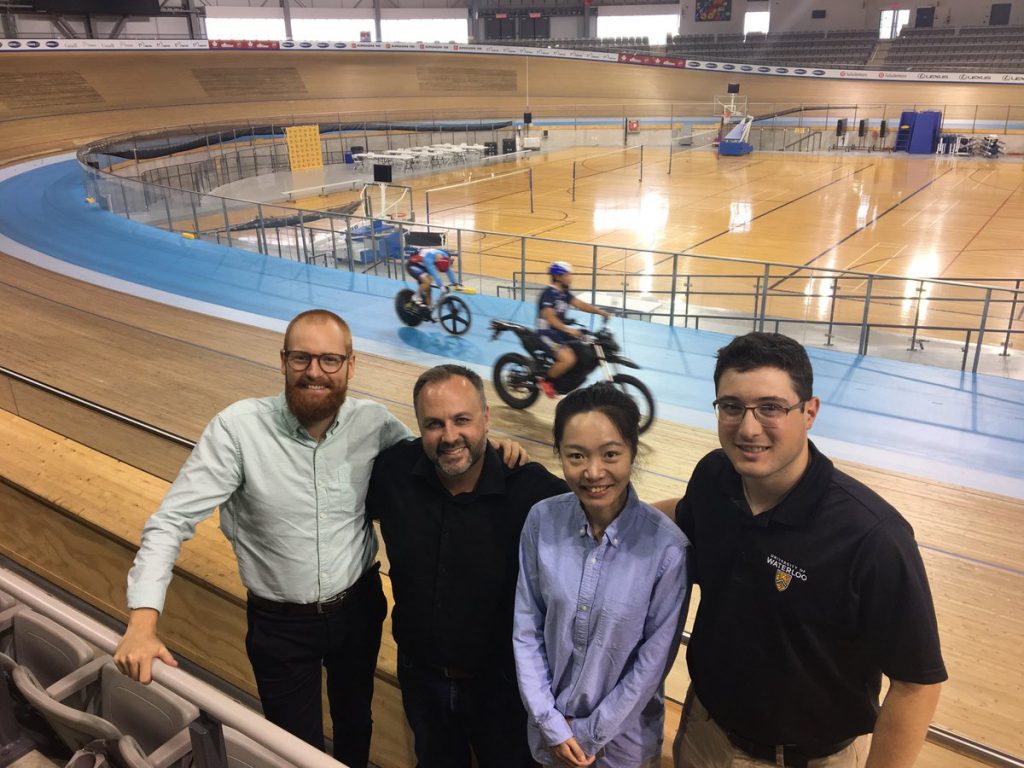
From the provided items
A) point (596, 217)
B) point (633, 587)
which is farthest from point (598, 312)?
point (596, 217)

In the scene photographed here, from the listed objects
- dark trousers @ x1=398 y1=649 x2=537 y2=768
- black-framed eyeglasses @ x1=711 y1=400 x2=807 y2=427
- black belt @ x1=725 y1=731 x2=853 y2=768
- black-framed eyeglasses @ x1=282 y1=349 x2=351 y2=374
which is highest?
black-framed eyeglasses @ x1=711 y1=400 x2=807 y2=427

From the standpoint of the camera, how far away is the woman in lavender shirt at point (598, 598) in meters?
1.56

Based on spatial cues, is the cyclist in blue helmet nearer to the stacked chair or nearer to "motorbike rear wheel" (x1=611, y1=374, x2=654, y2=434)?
"motorbike rear wheel" (x1=611, y1=374, x2=654, y2=434)

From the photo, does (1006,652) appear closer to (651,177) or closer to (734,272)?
(734,272)

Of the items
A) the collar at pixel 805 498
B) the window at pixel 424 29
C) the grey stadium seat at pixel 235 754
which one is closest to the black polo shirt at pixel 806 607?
the collar at pixel 805 498

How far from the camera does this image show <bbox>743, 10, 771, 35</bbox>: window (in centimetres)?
3812

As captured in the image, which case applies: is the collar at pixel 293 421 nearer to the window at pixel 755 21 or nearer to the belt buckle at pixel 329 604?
the belt buckle at pixel 329 604

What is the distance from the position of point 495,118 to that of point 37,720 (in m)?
31.2

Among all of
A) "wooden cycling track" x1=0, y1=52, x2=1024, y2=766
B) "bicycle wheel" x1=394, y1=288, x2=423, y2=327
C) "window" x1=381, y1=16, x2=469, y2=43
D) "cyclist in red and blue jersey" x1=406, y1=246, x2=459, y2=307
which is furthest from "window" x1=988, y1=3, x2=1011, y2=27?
"wooden cycling track" x1=0, y1=52, x2=1024, y2=766

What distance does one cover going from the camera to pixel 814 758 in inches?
60.6

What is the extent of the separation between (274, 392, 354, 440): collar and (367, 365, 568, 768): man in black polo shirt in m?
0.14

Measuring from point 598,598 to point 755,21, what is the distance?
42784 millimetres

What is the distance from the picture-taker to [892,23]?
117 ft

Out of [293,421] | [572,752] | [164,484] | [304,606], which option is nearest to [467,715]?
[572,752]
